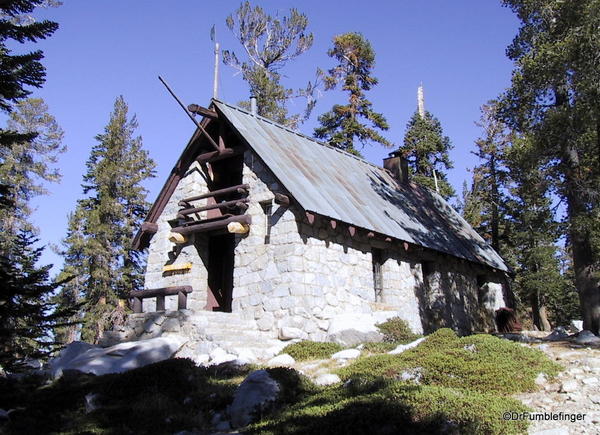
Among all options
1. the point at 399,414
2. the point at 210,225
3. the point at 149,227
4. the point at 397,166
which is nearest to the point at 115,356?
the point at 210,225

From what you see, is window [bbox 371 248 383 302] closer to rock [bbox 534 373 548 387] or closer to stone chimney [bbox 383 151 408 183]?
stone chimney [bbox 383 151 408 183]

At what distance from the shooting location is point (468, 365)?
710cm

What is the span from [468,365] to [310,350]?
A: 353cm

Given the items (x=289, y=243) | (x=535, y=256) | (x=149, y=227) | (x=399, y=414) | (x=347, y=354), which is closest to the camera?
(x=399, y=414)

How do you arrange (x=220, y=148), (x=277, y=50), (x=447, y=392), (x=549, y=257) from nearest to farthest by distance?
(x=447, y=392) → (x=220, y=148) → (x=549, y=257) → (x=277, y=50)

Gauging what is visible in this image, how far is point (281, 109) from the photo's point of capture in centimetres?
2678

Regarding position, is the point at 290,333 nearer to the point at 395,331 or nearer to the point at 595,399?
the point at 395,331

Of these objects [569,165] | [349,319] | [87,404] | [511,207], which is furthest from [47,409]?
[511,207]

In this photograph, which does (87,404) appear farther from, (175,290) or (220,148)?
(220,148)

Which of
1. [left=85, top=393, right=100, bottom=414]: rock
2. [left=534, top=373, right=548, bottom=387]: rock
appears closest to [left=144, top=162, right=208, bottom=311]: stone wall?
[left=85, top=393, right=100, bottom=414]: rock

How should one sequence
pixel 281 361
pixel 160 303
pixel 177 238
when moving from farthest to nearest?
pixel 177 238 < pixel 160 303 < pixel 281 361

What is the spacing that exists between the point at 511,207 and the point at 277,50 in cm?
1339

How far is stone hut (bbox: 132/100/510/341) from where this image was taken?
39.2ft

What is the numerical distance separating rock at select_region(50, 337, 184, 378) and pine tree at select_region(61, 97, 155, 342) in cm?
1228
